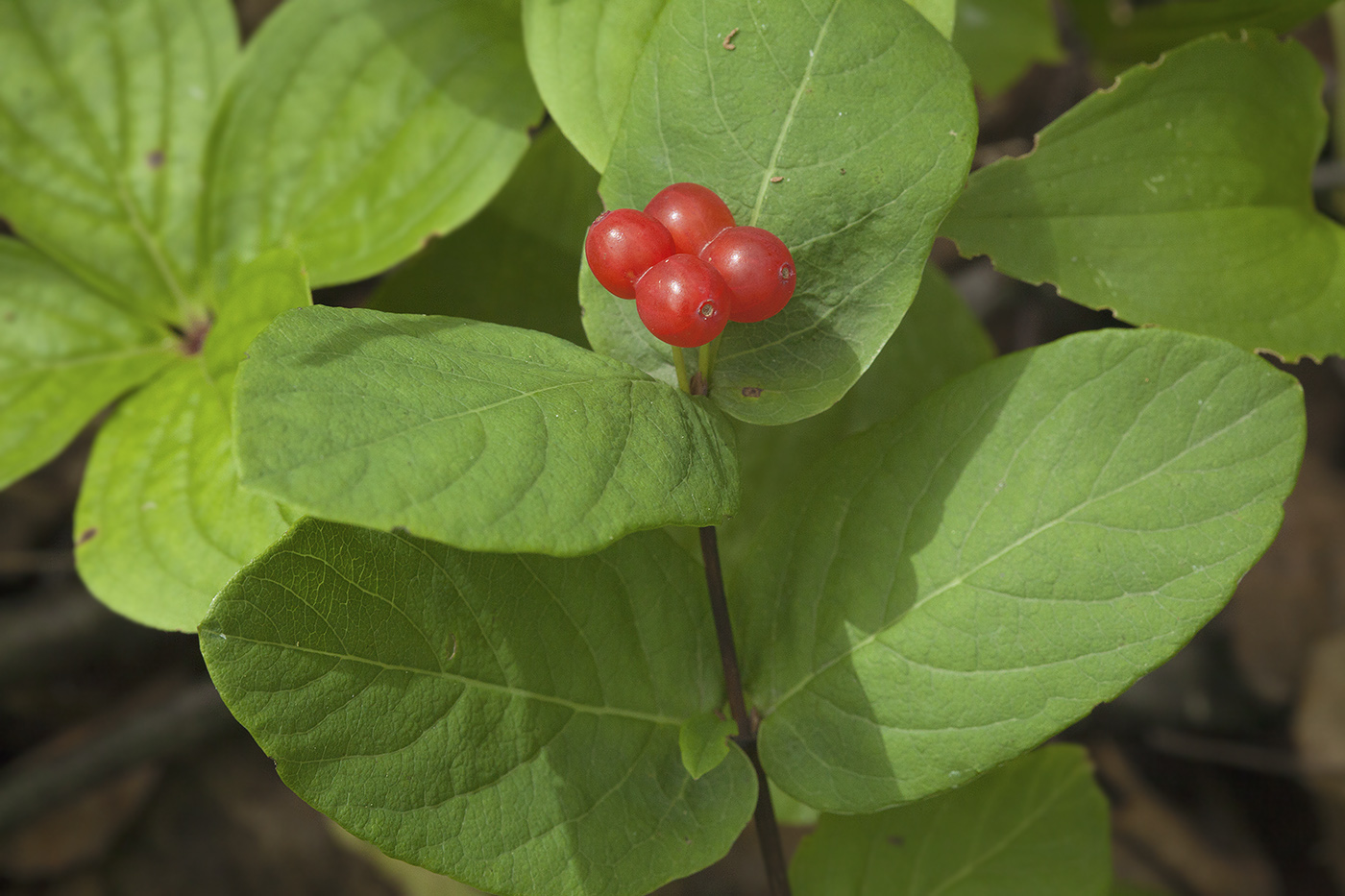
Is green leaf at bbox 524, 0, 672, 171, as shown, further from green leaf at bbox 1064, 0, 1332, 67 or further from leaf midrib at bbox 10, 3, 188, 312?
green leaf at bbox 1064, 0, 1332, 67

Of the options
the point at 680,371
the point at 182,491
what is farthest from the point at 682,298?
the point at 182,491

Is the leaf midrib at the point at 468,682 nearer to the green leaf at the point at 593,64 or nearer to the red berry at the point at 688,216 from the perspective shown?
the red berry at the point at 688,216

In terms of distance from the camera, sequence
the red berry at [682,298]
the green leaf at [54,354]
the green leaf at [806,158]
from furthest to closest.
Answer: the green leaf at [54,354]
the green leaf at [806,158]
the red berry at [682,298]

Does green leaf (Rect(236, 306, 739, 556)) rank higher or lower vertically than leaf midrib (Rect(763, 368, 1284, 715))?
higher

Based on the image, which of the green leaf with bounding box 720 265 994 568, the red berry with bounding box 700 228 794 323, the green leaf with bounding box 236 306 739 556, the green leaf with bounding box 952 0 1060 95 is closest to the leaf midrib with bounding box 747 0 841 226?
the red berry with bounding box 700 228 794 323

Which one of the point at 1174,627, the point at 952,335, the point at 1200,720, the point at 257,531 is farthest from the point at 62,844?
the point at 1200,720

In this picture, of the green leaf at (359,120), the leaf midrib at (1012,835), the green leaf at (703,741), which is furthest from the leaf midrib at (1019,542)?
the green leaf at (359,120)
